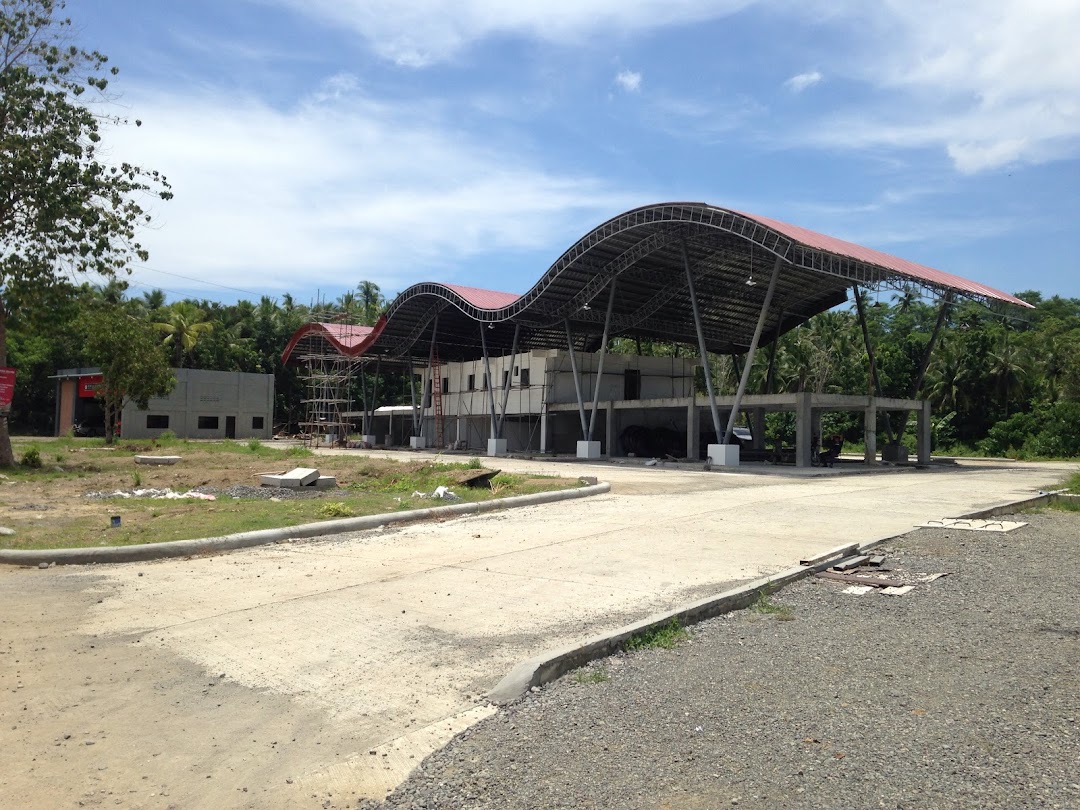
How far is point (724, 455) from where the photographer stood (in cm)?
3641

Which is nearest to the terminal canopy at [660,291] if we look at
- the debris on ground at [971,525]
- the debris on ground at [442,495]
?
the debris on ground at [971,525]

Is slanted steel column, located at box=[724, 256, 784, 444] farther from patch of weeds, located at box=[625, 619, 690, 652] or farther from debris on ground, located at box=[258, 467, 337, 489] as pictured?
patch of weeds, located at box=[625, 619, 690, 652]

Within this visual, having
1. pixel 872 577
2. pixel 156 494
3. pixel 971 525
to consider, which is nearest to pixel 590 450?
pixel 156 494

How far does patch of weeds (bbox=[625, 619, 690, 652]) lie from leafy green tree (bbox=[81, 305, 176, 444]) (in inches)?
1710

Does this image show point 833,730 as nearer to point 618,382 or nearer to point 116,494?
point 116,494

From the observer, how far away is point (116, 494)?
1881cm

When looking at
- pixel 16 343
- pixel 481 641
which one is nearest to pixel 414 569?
pixel 481 641

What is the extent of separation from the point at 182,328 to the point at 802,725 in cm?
7062

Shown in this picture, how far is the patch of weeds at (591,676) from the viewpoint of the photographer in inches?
225

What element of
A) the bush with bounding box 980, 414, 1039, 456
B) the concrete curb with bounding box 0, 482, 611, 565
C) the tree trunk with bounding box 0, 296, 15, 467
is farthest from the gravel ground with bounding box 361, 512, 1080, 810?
the bush with bounding box 980, 414, 1039, 456

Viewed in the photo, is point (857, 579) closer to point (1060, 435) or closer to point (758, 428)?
point (758, 428)

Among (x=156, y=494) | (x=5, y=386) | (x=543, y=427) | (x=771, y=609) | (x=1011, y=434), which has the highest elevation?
(x=5, y=386)

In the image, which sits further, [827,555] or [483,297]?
[483,297]

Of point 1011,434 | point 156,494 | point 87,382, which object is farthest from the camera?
point 87,382
